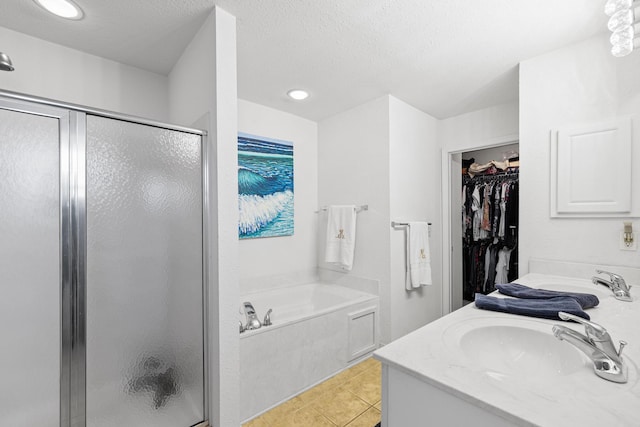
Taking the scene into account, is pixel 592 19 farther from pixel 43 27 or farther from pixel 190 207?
pixel 43 27

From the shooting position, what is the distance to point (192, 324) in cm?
152


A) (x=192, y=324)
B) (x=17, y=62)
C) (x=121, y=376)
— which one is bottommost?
(x=121, y=376)

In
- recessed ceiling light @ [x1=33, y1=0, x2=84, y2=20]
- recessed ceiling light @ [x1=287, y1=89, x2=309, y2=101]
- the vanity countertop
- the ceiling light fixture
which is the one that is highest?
recessed ceiling light @ [x1=33, y1=0, x2=84, y2=20]

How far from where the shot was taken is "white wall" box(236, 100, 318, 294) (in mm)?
2729

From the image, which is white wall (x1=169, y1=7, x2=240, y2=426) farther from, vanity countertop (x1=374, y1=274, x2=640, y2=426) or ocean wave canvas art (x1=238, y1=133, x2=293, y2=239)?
ocean wave canvas art (x1=238, y1=133, x2=293, y2=239)

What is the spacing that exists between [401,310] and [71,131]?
106 inches

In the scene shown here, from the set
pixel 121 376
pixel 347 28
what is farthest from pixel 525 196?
pixel 121 376

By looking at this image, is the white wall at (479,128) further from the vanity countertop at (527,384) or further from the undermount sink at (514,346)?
Result: the undermount sink at (514,346)

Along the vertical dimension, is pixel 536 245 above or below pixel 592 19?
below

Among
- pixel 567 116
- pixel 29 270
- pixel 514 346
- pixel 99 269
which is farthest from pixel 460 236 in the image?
pixel 29 270

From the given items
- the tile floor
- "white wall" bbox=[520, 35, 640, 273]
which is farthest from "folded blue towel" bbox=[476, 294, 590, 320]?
the tile floor

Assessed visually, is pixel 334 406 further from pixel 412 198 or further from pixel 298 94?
pixel 298 94

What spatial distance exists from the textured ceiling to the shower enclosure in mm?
712

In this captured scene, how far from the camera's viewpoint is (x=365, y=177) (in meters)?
2.76
